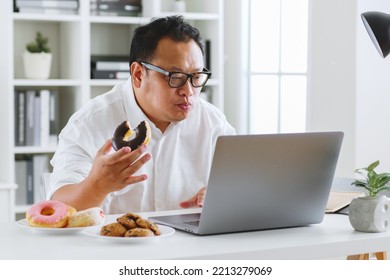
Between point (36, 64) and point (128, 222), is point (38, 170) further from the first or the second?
point (128, 222)

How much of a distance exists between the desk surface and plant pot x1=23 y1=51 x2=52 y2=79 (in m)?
2.09

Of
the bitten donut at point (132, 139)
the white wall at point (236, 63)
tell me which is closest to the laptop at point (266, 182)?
the bitten donut at point (132, 139)

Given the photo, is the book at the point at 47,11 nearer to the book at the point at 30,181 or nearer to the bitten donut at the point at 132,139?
the book at the point at 30,181

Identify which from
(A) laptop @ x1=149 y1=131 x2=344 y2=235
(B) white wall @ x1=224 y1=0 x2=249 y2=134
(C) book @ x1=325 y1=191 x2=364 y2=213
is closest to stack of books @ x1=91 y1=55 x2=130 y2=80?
(B) white wall @ x1=224 y1=0 x2=249 y2=134

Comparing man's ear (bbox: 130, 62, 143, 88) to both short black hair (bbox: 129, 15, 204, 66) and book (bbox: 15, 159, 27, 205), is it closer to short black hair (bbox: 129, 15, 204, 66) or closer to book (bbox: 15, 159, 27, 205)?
short black hair (bbox: 129, 15, 204, 66)

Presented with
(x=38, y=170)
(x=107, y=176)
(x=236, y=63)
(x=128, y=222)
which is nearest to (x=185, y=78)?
(x=107, y=176)

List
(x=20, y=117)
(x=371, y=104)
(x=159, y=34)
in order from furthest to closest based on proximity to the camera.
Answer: (x=20, y=117) < (x=371, y=104) < (x=159, y=34)

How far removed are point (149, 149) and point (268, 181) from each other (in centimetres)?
81

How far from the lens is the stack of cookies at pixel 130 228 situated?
65.8 inches

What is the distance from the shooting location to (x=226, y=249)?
1.60 m

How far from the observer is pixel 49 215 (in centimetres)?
182

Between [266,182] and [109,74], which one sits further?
[109,74]

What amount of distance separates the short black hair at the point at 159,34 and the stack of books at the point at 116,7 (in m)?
1.49

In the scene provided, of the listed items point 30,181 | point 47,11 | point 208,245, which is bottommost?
point 30,181
